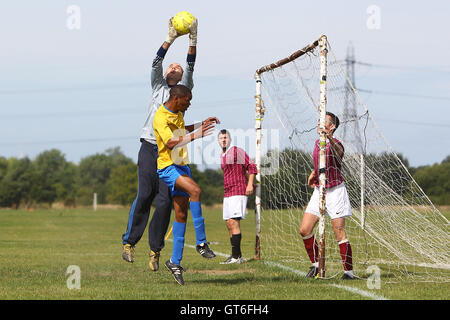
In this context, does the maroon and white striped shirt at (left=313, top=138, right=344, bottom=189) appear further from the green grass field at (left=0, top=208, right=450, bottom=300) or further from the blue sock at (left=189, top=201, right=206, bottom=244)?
the blue sock at (left=189, top=201, right=206, bottom=244)

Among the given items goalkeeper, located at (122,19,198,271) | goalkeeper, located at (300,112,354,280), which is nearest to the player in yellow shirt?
goalkeeper, located at (122,19,198,271)

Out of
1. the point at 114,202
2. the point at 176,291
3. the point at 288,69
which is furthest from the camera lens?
the point at 114,202

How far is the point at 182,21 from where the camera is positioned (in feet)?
24.8

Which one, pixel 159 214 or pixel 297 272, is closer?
pixel 159 214

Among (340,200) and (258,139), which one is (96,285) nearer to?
(340,200)

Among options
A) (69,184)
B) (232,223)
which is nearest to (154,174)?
(232,223)

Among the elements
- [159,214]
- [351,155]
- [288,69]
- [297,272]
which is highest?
[288,69]

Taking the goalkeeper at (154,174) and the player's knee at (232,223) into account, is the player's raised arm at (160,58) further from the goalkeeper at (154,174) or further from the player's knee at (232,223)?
the player's knee at (232,223)

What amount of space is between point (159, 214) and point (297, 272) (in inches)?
87.9

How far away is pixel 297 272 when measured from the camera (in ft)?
29.0

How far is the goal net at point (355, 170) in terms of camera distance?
330 inches
